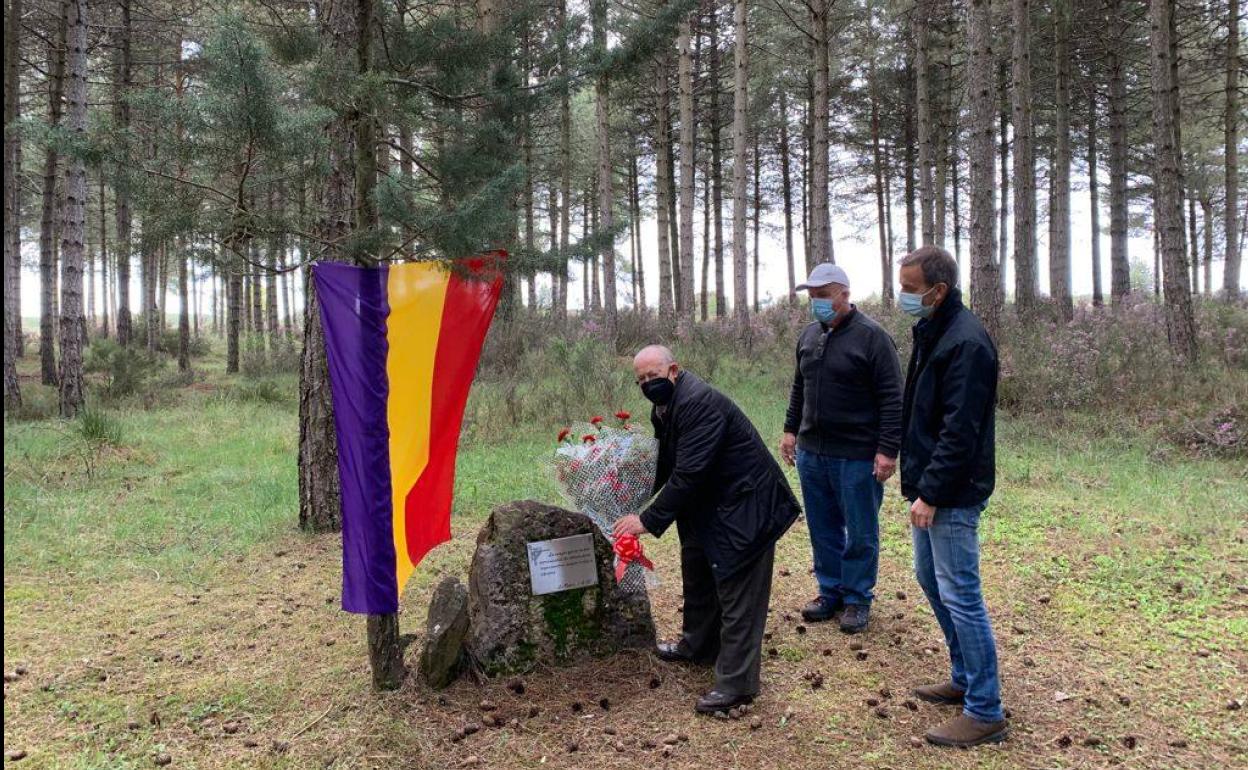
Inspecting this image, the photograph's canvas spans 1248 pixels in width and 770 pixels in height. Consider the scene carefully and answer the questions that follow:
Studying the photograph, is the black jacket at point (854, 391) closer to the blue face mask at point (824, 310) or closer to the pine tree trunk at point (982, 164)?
the blue face mask at point (824, 310)

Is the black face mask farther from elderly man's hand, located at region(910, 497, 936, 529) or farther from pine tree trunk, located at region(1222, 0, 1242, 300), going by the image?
pine tree trunk, located at region(1222, 0, 1242, 300)

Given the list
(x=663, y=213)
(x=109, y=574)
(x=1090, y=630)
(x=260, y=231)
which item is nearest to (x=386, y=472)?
(x=260, y=231)

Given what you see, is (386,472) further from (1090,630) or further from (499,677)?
(1090,630)

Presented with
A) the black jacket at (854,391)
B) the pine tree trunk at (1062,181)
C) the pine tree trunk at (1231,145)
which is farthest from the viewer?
the pine tree trunk at (1062,181)

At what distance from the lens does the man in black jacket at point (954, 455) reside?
3.28m

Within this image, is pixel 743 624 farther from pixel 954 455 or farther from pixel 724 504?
pixel 954 455

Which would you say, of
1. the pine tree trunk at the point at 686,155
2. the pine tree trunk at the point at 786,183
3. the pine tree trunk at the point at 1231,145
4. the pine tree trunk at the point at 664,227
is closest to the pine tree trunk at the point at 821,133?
the pine tree trunk at the point at 686,155

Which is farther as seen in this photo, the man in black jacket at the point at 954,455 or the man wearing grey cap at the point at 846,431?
the man wearing grey cap at the point at 846,431

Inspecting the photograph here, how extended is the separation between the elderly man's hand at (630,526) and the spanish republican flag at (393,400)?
929mm

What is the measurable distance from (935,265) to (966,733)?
6.88ft

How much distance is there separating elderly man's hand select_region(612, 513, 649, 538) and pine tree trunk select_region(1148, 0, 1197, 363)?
9777mm

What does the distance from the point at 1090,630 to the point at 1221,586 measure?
1216 mm

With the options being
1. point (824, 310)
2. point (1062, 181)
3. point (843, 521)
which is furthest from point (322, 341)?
point (1062, 181)

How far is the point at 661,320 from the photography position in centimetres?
1670
